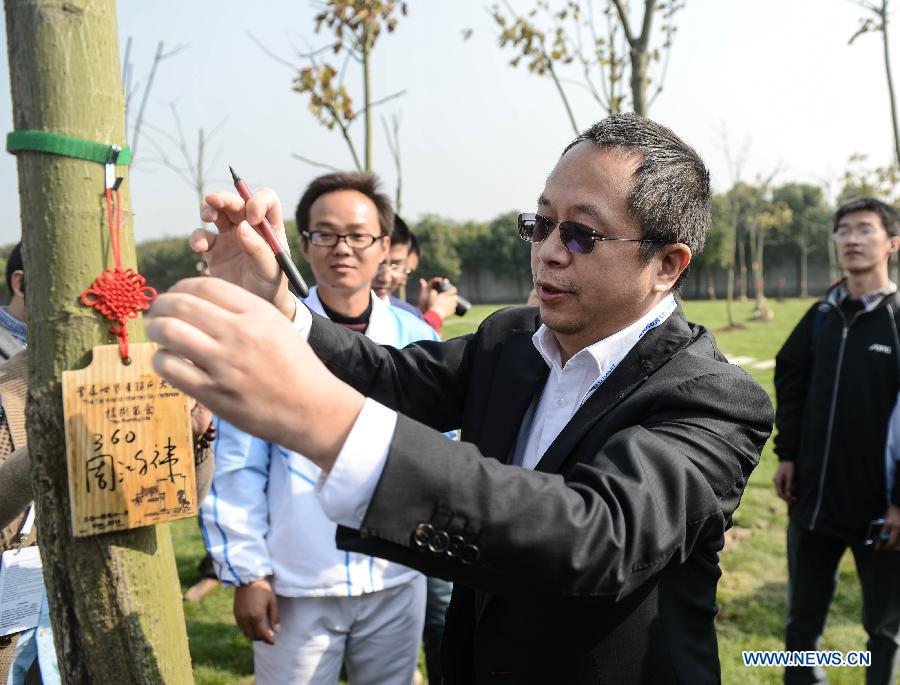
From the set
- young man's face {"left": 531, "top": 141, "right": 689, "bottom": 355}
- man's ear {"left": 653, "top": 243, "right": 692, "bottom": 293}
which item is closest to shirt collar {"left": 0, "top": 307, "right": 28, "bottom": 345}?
young man's face {"left": 531, "top": 141, "right": 689, "bottom": 355}

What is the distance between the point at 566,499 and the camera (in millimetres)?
1077

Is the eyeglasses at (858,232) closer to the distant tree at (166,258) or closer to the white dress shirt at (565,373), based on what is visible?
the white dress shirt at (565,373)

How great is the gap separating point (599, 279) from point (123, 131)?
1083mm

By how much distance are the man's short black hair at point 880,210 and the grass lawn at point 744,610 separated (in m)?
2.35

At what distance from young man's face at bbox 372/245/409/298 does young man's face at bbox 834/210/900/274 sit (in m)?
2.92

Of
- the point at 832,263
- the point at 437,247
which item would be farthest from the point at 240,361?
the point at 437,247

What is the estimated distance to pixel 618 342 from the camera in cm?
174

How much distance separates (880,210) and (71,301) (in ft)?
13.9

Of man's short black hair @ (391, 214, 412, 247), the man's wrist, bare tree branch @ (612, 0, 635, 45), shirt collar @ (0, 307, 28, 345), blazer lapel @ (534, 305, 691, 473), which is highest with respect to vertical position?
bare tree branch @ (612, 0, 635, 45)

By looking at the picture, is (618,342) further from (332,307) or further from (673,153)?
(332,307)

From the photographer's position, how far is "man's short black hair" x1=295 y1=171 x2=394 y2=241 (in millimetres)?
3365

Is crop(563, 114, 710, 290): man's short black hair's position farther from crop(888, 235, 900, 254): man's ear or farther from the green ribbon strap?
crop(888, 235, 900, 254): man's ear

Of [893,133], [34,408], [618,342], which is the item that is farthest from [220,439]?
[893,133]

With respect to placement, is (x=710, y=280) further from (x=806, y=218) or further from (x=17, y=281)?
(x=17, y=281)
